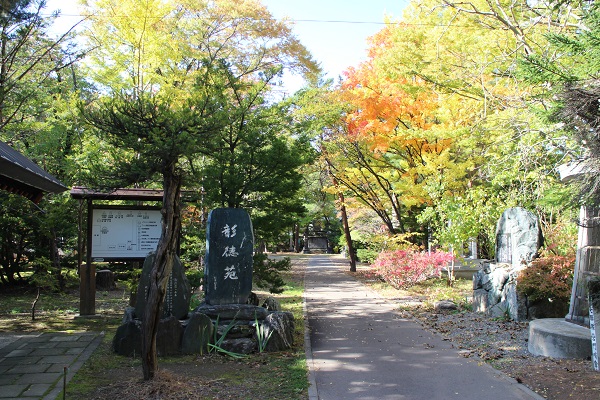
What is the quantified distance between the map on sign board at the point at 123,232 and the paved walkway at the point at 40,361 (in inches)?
84.7

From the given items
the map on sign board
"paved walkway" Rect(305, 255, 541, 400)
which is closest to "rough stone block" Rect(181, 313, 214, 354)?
"paved walkway" Rect(305, 255, 541, 400)

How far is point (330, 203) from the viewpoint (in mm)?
33969

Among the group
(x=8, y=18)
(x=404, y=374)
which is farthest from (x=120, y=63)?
(x=404, y=374)

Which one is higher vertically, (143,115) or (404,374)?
(143,115)

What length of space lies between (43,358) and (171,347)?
1730 mm

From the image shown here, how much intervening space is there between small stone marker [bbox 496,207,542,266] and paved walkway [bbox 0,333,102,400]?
829 centimetres

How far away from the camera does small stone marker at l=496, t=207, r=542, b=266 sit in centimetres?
1016

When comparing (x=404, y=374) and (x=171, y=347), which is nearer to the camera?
(x=404, y=374)

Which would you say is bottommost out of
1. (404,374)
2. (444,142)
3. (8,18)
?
(404,374)

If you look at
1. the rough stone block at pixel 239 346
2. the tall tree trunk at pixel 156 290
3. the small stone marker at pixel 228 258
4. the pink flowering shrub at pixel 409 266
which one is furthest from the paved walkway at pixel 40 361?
the pink flowering shrub at pixel 409 266

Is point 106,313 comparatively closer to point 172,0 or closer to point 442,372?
point 442,372

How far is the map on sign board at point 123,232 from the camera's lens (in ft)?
33.1

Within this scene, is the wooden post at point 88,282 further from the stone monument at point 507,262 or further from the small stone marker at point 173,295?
the stone monument at point 507,262

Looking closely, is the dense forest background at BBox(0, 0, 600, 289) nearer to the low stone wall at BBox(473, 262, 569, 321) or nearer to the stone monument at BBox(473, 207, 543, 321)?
the stone monument at BBox(473, 207, 543, 321)
